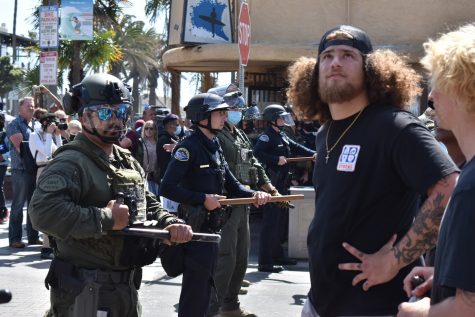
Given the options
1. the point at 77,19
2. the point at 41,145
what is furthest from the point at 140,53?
the point at 41,145

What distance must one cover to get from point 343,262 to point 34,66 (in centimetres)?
2355

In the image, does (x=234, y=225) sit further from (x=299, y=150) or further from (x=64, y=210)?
(x=299, y=150)

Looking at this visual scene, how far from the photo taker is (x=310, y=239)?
341 cm

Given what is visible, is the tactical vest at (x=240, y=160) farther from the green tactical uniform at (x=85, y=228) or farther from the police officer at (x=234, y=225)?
the green tactical uniform at (x=85, y=228)

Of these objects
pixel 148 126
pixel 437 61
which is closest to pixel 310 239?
pixel 437 61

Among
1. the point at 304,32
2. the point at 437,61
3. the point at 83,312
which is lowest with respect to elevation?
the point at 83,312

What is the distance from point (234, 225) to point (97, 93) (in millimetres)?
2786

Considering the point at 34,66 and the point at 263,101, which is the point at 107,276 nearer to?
the point at 263,101

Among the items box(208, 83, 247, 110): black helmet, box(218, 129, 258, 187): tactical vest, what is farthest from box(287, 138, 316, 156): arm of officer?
box(218, 129, 258, 187): tactical vest

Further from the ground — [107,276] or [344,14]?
[344,14]

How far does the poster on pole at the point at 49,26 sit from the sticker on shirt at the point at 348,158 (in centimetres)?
1164

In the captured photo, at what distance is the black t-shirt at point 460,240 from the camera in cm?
201

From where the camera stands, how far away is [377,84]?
11.3 feet

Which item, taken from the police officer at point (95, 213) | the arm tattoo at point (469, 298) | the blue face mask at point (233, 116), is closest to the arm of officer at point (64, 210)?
the police officer at point (95, 213)
